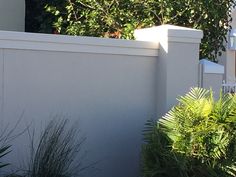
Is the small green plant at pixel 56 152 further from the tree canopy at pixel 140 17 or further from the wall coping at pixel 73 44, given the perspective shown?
the tree canopy at pixel 140 17

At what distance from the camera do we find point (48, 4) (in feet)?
35.5

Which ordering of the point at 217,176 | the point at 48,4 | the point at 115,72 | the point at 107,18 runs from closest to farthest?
the point at 217,176
the point at 115,72
the point at 107,18
the point at 48,4

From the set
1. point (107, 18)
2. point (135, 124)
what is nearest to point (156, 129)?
point (135, 124)

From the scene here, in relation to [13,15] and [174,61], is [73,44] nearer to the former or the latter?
[174,61]

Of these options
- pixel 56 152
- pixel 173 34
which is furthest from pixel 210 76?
pixel 56 152

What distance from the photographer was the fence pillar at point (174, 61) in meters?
7.45

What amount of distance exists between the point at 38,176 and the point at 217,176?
200 centimetres

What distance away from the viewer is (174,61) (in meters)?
7.49

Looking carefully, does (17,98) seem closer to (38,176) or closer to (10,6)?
(38,176)

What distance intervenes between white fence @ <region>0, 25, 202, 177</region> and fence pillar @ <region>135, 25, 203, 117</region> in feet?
0.04

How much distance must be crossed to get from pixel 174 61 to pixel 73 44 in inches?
56.0

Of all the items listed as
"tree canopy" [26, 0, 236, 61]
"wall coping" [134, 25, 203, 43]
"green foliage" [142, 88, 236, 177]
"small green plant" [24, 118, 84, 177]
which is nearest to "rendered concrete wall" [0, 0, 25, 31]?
"tree canopy" [26, 0, 236, 61]

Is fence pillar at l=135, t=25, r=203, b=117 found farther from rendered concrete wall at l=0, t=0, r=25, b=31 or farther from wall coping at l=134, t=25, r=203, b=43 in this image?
rendered concrete wall at l=0, t=0, r=25, b=31

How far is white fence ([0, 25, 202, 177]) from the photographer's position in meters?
6.58
